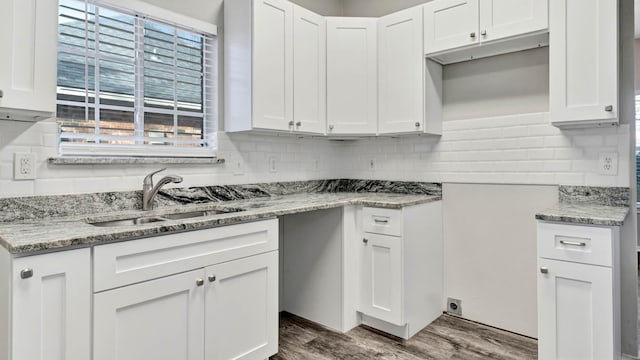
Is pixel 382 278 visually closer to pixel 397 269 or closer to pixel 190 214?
pixel 397 269

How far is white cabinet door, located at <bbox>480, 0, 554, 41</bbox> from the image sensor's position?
85.9 inches

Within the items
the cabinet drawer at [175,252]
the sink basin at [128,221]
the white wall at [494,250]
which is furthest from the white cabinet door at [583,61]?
the sink basin at [128,221]

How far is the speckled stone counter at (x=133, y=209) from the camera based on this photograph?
1368 millimetres

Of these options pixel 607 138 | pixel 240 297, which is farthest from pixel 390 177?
pixel 240 297

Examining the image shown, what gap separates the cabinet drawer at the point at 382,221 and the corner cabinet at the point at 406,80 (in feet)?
2.15

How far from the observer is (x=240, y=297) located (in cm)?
190

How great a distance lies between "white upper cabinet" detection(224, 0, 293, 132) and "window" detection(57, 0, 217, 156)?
0.17 metres

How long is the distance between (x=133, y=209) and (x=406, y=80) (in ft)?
6.43

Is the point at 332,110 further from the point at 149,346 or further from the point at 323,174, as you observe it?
the point at 149,346

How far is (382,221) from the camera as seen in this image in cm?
250

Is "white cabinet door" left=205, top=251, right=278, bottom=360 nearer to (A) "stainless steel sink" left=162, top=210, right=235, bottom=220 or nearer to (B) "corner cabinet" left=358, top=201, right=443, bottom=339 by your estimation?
(A) "stainless steel sink" left=162, top=210, right=235, bottom=220

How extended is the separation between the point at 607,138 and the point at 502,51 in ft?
2.68

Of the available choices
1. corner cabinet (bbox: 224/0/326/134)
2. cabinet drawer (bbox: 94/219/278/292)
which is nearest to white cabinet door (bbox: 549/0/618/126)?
corner cabinet (bbox: 224/0/326/134)

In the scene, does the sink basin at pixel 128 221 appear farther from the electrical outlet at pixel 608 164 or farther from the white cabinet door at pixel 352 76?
the electrical outlet at pixel 608 164
